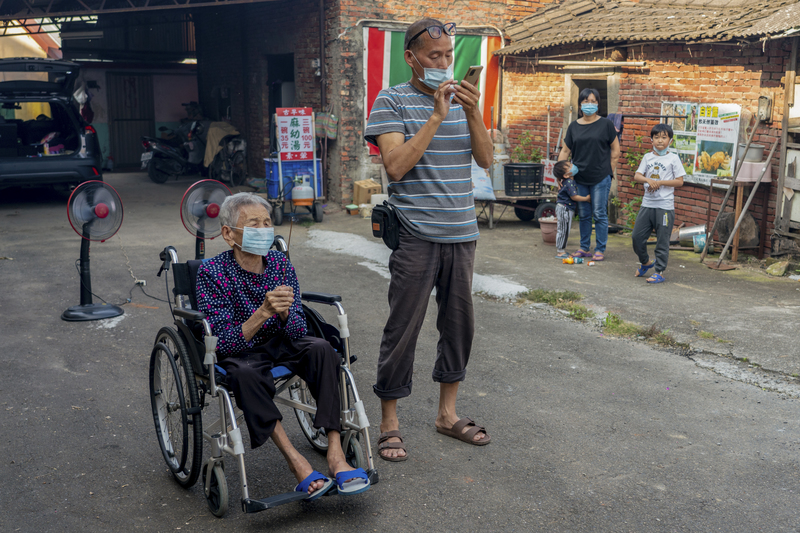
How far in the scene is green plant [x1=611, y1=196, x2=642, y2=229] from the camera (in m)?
10.6

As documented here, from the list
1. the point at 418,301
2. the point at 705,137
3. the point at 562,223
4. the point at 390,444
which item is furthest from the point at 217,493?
the point at 705,137

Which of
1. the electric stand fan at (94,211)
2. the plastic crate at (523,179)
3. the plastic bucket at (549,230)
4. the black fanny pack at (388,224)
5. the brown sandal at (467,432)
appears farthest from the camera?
the plastic crate at (523,179)

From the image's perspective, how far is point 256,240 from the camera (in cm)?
351

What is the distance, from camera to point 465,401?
15.0ft

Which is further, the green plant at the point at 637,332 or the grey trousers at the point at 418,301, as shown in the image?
the green plant at the point at 637,332

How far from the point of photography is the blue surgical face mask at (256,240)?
11.5 feet

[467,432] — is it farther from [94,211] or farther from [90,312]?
[90,312]

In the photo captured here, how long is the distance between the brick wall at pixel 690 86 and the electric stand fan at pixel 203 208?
21.0 ft

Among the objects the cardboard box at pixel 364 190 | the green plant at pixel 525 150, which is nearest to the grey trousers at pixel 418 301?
the cardboard box at pixel 364 190

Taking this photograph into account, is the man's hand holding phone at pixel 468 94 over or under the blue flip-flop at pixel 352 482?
over

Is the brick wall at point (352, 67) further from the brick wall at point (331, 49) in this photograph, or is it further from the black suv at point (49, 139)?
the black suv at point (49, 139)

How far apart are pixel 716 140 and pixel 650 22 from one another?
242 centimetres

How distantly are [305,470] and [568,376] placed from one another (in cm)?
240

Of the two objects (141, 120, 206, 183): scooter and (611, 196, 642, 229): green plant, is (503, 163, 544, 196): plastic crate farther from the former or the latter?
(141, 120, 206, 183): scooter
